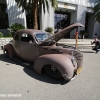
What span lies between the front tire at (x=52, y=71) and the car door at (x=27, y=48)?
102 cm

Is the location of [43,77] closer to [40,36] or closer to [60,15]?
[40,36]

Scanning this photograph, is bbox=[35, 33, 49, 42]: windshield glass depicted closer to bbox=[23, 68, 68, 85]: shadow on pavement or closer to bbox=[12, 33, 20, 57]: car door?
bbox=[12, 33, 20, 57]: car door

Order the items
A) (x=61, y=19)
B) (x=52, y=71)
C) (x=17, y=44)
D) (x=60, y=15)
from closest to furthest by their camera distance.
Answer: (x=52, y=71), (x=17, y=44), (x=60, y=15), (x=61, y=19)

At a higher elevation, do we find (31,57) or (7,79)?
(31,57)

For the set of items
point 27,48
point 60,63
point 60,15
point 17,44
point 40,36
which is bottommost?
point 60,63

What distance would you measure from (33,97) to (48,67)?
1.26 m

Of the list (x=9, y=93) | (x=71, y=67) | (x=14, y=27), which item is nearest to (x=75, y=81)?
(x=71, y=67)

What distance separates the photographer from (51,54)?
11.6ft

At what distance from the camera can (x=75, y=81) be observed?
3.25 meters

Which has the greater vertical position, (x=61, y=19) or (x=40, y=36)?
(x=61, y=19)

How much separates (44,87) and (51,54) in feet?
3.93

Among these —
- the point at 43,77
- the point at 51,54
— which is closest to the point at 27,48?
the point at 51,54

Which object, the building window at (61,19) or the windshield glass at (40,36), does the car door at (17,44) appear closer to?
the windshield glass at (40,36)

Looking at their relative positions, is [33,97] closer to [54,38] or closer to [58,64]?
[58,64]
